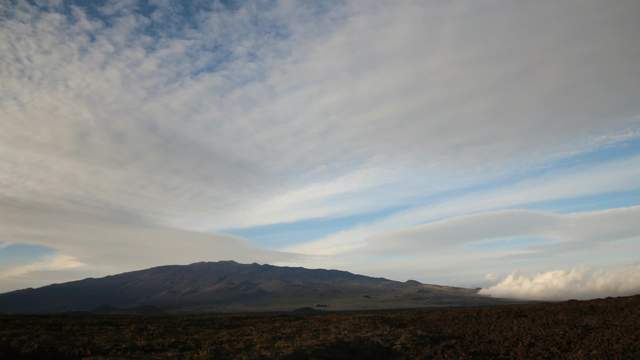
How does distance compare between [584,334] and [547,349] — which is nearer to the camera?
[547,349]

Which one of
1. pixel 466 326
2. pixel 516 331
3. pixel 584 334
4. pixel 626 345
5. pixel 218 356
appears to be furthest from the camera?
pixel 466 326

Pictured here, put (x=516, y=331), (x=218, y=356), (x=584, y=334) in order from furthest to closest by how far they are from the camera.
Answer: (x=516, y=331), (x=584, y=334), (x=218, y=356)

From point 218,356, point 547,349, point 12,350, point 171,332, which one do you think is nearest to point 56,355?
point 12,350

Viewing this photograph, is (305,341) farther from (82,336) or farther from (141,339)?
(82,336)

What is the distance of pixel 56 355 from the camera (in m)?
28.9

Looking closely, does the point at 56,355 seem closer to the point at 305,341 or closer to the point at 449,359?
the point at 305,341

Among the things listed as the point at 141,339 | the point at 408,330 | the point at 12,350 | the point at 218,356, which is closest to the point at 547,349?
the point at 408,330

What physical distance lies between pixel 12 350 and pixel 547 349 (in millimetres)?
36002

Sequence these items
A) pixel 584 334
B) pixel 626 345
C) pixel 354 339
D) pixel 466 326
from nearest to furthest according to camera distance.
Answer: pixel 626 345
pixel 354 339
pixel 584 334
pixel 466 326

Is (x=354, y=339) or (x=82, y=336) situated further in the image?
(x=82, y=336)

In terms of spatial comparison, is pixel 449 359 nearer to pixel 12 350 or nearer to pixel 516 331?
pixel 516 331

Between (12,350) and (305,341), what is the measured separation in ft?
64.2

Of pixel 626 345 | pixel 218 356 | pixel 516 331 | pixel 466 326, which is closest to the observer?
pixel 218 356

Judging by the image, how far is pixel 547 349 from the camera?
3017 cm
